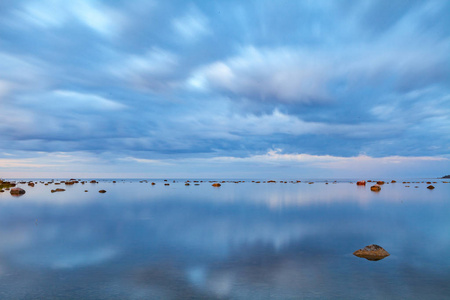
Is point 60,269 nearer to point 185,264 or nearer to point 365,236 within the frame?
point 185,264

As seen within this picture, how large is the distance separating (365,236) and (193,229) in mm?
14277

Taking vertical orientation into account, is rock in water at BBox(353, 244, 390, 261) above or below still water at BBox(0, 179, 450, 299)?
above

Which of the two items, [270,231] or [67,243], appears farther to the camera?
[270,231]

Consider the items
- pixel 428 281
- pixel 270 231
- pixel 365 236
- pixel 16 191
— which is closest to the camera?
pixel 428 281

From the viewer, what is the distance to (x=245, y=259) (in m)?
14.4

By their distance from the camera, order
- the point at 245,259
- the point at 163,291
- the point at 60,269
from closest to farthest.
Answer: the point at 163,291
the point at 60,269
the point at 245,259

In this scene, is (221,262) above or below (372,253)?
below

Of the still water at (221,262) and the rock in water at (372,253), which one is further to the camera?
the rock in water at (372,253)

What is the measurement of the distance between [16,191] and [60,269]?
230ft

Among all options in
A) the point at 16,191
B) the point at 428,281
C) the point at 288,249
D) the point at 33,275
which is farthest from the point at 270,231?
the point at 16,191

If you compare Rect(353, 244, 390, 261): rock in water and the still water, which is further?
Rect(353, 244, 390, 261): rock in water

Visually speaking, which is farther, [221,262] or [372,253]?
[372,253]

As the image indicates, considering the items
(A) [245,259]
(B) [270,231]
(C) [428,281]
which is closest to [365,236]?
(B) [270,231]

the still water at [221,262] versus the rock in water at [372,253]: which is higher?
the rock in water at [372,253]
